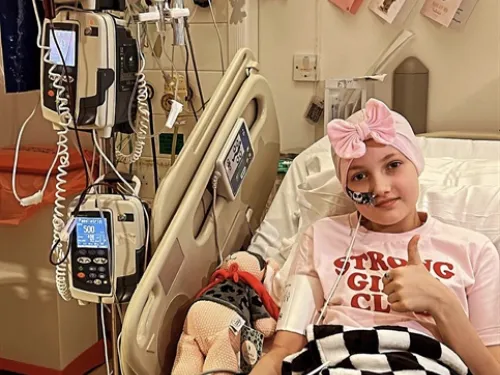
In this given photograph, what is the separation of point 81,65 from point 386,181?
692 millimetres

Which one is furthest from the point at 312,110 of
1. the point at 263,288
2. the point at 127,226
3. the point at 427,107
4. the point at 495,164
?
the point at 127,226

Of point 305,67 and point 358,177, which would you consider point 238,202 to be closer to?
point 358,177

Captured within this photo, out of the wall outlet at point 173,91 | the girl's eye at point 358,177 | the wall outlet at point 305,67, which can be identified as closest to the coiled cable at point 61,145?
the girl's eye at point 358,177

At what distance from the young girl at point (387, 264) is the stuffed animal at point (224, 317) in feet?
0.26

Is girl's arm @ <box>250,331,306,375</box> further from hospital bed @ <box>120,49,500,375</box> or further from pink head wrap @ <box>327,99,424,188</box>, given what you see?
pink head wrap @ <box>327,99,424,188</box>

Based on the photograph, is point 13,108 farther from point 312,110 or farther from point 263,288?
point 263,288

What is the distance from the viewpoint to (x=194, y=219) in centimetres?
164

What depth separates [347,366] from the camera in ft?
4.07

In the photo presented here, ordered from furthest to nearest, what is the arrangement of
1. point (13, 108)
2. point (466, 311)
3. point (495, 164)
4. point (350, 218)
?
point (13, 108) < point (495, 164) < point (350, 218) < point (466, 311)

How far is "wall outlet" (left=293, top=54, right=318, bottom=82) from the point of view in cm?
238

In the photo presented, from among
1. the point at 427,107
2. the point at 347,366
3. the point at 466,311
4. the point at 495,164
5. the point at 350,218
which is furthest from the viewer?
the point at 427,107

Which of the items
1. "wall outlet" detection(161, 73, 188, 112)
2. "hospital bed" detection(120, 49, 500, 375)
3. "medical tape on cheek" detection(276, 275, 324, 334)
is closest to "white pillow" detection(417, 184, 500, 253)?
"hospital bed" detection(120, 49, 500, 375)

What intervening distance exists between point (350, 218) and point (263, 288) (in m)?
0.27

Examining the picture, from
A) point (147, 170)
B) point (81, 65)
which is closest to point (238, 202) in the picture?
point (81, 65)
